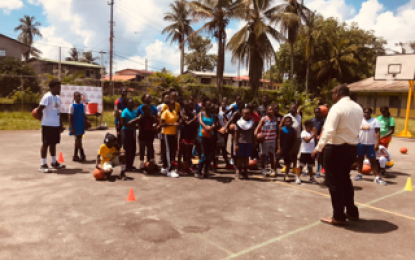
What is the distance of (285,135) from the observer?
24.4 feet

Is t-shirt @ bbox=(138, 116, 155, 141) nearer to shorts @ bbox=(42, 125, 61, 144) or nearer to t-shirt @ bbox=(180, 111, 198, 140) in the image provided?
t-shirt @ bbox=(180, 111, 198, 140)

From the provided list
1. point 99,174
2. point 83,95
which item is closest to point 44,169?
point 99,174

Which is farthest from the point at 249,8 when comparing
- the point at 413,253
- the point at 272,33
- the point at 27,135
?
the point at 413,253

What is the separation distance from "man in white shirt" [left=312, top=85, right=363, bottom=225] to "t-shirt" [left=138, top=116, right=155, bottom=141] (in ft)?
13.7

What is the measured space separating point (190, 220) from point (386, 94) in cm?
3388

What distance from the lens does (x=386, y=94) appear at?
106 ft

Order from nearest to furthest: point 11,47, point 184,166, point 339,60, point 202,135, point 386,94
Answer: point 202,135 < point 184,166 < point 386,94 < point 339,60 < point 11,47

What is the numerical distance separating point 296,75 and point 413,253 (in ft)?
128

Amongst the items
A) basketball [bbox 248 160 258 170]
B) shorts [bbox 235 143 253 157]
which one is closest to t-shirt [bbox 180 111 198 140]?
shorts [bbox 235 143 253 157]

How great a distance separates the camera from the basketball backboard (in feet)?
58.7

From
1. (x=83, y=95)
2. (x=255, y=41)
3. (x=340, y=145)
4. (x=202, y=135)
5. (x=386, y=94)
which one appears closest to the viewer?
(x=340, y=145)

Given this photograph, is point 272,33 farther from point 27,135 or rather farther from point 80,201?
point 80,201

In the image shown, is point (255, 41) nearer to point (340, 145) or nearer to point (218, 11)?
point (218, 11)

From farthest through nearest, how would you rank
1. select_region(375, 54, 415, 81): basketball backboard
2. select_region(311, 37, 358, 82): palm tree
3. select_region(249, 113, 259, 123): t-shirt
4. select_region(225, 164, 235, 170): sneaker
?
1. select_region(311, 37, 358, 82): palm tree
2. select_region(375, 54, 415, 81): basketball backboard
3. select_region(225, 164, 235, 170): sneaker
4. select_region(249, 113, 259, 123): t-shirt
